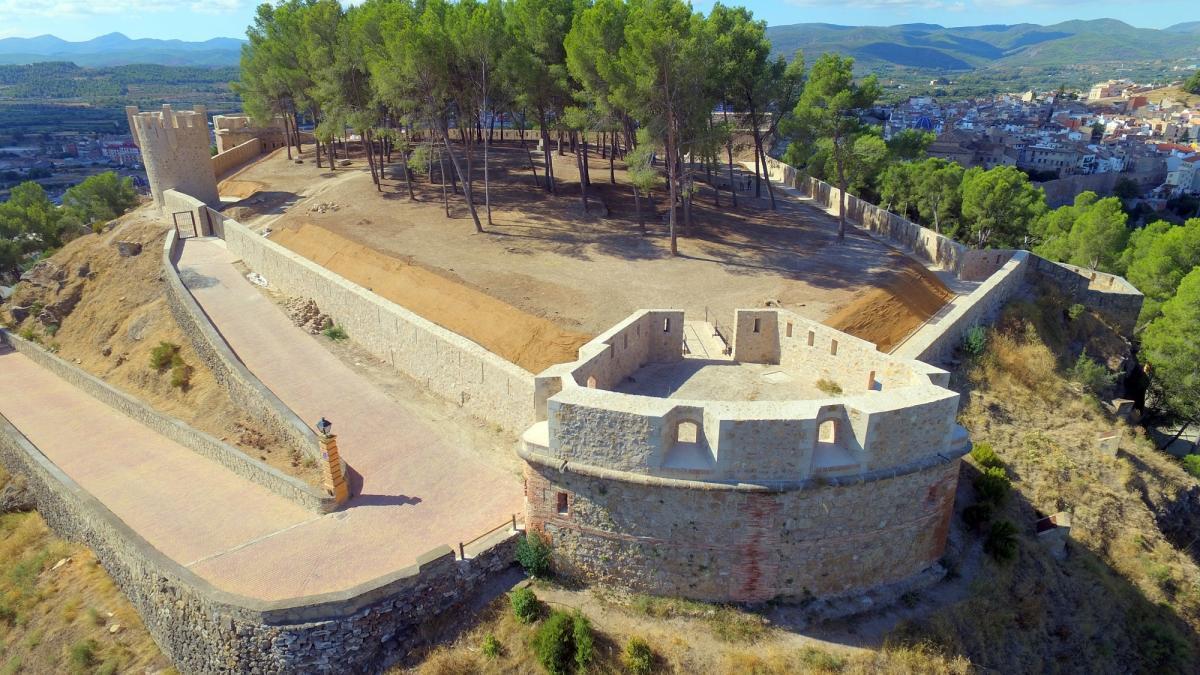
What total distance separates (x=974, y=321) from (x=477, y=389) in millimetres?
12881

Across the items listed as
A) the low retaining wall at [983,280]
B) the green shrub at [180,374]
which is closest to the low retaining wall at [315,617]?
the green shrub at [180,374]

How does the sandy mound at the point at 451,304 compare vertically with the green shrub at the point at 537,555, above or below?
above

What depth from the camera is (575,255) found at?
69.5 ft

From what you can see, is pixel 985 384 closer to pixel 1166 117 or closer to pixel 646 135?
pixel 646 135

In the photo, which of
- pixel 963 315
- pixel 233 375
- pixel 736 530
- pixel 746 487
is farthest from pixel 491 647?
pixel 963 315

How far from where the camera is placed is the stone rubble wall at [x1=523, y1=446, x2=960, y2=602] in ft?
29.7

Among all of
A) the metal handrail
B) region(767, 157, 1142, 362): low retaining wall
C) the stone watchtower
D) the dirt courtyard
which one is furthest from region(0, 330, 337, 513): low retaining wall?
region(767, 157, 1142, 362): low retaining wall

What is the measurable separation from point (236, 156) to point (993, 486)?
3815 cm

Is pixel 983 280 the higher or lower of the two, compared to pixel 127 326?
higher

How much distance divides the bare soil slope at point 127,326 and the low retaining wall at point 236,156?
16.9 feet

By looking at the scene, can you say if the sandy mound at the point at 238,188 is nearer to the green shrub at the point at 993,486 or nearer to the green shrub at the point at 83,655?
the green shrub at the point at 83,655

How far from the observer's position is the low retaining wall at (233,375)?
1380cm

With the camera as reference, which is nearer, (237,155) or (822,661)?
(822,661)

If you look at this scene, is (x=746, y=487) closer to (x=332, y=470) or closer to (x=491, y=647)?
(x=491, y=647)
